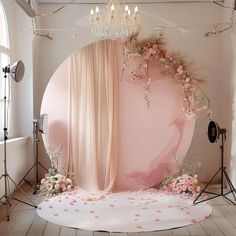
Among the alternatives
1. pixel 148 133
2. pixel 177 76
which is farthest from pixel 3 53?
pixel 177 76

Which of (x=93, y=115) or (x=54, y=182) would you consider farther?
(x=93, y=115)

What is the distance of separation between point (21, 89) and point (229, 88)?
3112 millimetres

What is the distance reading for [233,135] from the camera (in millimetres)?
4867

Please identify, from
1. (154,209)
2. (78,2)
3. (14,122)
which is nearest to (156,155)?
(154,209)

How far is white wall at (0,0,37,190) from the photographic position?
196 inches

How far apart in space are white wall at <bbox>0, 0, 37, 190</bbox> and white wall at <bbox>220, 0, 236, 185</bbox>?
2938 mm

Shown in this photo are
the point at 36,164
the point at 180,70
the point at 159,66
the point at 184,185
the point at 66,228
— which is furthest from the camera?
the point at 36,164

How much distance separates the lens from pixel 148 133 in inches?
195

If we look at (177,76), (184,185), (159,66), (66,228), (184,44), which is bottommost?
(66,228)

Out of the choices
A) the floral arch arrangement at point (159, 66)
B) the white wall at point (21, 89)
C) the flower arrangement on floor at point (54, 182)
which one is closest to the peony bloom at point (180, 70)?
the floral arch arrangement at point (159, 66)

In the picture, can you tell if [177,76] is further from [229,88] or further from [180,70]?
[229,88]

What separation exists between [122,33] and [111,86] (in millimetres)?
1002

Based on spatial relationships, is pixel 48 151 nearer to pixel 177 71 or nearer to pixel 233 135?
pixel 177 71

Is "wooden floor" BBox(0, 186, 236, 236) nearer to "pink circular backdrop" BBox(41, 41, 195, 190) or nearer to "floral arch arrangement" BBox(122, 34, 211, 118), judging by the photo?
"pink circular backdrop" BBox(41, 41, 195, 190)
